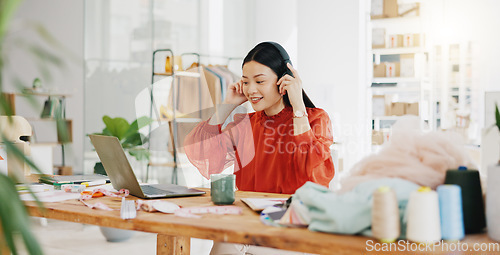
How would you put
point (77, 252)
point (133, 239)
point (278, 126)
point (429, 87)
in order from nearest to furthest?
point (278, 126) → point (77, 252) → point (133, 239) → point (429, 87)

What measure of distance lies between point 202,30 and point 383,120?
2.38 metres

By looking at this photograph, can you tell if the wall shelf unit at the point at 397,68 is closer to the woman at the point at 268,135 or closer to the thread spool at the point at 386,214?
the woman at the point at 268,135

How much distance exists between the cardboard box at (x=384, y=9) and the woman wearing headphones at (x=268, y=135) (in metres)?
4.18

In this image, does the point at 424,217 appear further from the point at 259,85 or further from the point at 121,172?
the point at 259,85

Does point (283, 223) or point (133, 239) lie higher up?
point (283, 223)

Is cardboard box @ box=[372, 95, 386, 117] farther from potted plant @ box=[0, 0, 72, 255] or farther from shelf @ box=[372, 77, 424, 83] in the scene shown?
potted plant @ box=[0, 0, 72, 255]

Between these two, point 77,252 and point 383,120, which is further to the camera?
point 383,120

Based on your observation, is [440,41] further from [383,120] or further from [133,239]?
[133,239]

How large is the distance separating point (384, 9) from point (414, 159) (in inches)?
206

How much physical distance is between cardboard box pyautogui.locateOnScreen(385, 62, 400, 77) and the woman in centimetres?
401

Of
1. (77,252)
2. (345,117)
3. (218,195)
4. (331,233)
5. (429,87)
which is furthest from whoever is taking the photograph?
(429,87)

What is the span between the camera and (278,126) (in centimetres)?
210

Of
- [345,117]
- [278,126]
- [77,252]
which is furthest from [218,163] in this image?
[345,117]

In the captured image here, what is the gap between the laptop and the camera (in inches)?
58.4
